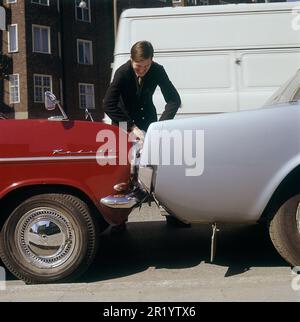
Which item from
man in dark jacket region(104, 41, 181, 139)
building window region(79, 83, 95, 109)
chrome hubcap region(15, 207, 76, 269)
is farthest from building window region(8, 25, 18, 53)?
chrome hubcap region(15, 207, 76, 269)

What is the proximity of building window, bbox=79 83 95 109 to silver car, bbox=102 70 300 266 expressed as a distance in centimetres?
3053

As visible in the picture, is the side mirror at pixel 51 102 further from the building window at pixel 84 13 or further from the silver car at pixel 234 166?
the building window at pixel 84 13

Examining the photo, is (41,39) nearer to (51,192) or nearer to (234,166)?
(51,192)

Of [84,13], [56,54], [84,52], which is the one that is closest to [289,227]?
[56,54]

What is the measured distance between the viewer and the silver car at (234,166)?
3.75m

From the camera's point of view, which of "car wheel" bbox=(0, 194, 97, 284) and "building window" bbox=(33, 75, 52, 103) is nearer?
"car wheel" bbox=(0, 194, 97, 284)

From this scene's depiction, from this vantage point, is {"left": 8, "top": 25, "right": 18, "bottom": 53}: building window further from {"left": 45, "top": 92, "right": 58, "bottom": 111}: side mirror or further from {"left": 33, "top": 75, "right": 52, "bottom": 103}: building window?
{"left": 45, "top": 92, "right": 58, "bottom": 111}: side mirror

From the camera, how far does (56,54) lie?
33.0 metres

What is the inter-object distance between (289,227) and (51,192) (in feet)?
6.02

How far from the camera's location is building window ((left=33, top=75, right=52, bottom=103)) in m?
31.4

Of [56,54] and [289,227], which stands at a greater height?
[56,54]

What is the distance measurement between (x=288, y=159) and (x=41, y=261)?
2.03 meters
